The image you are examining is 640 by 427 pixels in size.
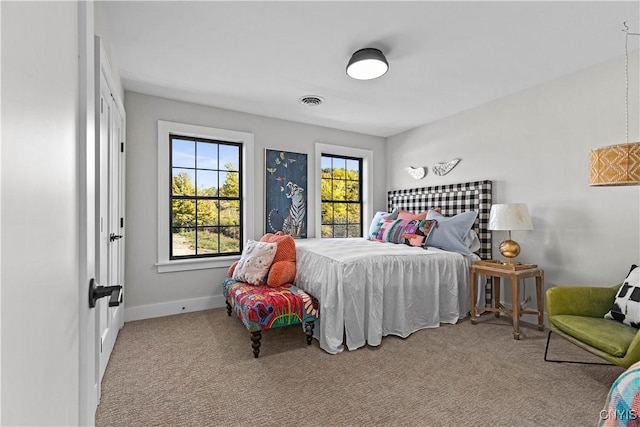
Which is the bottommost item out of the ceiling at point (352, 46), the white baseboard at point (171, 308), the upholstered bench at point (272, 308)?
the white baseboard at point (171, 308)

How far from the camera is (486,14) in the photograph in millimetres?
2098

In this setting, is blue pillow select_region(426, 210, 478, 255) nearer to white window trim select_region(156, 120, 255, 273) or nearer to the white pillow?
the white pillow

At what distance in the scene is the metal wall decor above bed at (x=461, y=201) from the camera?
11.8ft

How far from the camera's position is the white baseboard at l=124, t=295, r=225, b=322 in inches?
130

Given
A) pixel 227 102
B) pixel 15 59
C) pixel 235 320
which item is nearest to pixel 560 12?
pixel 15 59

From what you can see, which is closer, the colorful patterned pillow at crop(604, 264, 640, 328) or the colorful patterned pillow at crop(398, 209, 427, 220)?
the colorful patterned pillow at crop(604, 264, 640, 328)

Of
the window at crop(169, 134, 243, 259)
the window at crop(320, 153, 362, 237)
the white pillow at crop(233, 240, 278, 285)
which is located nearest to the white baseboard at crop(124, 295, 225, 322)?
the window at crop(169, 134, 243, 259)

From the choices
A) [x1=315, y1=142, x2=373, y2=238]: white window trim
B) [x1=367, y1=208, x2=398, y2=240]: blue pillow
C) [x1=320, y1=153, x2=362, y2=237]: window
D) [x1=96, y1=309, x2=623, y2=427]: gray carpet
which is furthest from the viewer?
[x1=320, y1=153, x2=362, y2=237]: window

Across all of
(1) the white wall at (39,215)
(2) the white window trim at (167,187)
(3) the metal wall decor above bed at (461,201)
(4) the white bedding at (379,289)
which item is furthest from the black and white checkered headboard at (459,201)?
(1) the white wall at (39,215)

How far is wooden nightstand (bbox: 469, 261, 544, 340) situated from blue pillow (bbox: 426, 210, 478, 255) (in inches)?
10.1

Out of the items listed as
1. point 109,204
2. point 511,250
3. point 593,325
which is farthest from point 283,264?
point 593,325

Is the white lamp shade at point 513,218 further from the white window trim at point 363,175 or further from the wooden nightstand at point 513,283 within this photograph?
the white window trim at point 363,175

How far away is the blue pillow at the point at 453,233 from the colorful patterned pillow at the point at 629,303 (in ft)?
4.22

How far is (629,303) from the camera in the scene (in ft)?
6.95
